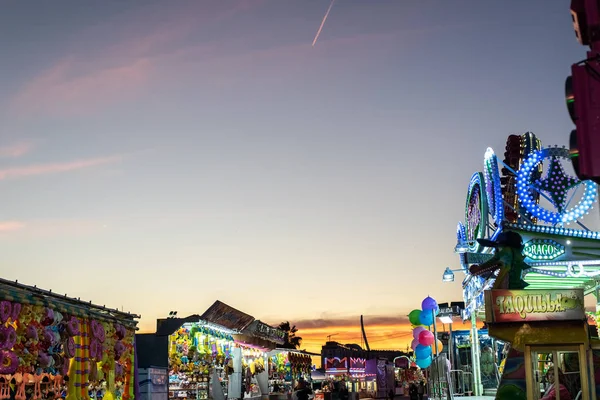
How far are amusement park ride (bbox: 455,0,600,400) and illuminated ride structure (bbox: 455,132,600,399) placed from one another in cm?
2

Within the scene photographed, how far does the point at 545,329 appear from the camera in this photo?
13141 millimetres

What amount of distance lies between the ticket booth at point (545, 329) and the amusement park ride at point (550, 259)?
18 millimetres

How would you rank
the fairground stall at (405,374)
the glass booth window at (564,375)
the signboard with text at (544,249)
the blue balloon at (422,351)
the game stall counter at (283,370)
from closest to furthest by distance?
the glass booth window at (564,375) < the signboard with text at (544,249) < the blue balloon at (422,351) < the game stall counter at (283,370) < the fairground stall at (405,374)

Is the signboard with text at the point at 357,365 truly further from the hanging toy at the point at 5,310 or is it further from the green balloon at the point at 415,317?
the hanging toy at the point at 5,310

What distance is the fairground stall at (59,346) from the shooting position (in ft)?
40.4

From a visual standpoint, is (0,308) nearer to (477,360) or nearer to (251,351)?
(477,360)

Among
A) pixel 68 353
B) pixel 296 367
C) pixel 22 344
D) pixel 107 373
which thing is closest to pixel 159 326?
pixel 107 373

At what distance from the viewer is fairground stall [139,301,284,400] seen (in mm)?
23769

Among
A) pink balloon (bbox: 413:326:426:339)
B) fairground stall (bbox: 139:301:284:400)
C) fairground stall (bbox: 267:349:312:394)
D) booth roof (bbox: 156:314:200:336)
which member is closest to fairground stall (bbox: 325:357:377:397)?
fairground stall (bbox: 267:349:312:394)

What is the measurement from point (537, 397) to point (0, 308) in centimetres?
935

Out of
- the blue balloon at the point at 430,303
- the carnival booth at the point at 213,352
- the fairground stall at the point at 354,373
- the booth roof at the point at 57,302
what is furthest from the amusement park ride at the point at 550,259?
the fairground stall at the point at 354,373

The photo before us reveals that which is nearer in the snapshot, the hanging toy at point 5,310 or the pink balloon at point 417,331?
the hanging toy at point 5,310

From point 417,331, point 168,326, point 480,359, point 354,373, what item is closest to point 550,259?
point 417,331

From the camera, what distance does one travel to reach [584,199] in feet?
72.1
